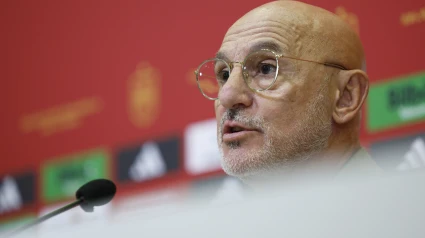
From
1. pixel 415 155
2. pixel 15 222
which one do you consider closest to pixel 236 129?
pixel 415 155

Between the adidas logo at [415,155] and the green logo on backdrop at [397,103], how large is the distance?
0.26 feet

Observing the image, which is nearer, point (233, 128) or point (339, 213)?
point (339, 213)

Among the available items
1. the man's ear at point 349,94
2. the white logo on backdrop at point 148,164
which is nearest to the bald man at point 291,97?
the man's ear at point 349,94

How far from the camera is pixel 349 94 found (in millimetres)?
2094

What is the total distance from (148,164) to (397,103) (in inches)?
47.1

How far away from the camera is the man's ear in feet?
6.75

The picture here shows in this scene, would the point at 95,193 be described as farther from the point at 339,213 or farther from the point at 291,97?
the point at 339,213

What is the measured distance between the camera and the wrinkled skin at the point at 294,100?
1.97 meters

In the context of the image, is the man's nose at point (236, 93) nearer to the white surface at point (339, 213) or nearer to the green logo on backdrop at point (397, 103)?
the green logo on backdrop at point (397, 103)

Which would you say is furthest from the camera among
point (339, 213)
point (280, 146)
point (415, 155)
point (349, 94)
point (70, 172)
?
point (70, 172)

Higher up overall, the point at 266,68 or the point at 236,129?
the point at 266,68

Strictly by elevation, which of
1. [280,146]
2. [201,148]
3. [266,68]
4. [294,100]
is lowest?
[280,146]

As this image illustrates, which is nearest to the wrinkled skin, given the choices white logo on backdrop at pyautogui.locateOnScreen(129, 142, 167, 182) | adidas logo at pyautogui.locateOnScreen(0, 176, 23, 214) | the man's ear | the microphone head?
the man's ear

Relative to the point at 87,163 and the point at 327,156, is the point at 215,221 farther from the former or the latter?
the point at 87,163
